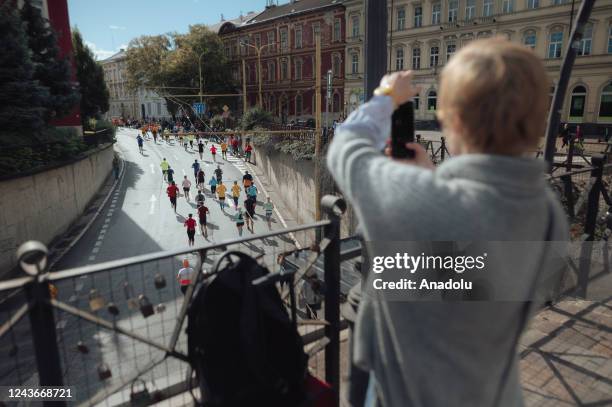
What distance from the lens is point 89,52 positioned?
132 ft

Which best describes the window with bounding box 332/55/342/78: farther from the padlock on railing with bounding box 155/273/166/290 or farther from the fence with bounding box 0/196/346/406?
the padlock on railing with bounding box 155/273/166/290

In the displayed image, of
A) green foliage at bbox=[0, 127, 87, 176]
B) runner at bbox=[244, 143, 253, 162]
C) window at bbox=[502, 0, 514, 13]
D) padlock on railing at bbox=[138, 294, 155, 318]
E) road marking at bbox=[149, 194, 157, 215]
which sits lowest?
road marking at bbox=[149, 194, 157, 215]

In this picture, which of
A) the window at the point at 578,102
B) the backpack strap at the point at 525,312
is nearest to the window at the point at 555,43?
the window at the point at 578,102

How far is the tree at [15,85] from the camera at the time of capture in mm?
15133

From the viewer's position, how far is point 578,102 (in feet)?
107

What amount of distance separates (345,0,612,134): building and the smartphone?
29.0 m

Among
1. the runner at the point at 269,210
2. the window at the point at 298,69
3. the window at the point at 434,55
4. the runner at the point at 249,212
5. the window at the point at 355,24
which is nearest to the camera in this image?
the runner at the point at 249,212

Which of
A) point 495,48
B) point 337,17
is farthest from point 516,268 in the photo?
point 337,17

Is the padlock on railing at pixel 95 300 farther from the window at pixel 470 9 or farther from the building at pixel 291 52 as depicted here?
the building at pixel 291 52

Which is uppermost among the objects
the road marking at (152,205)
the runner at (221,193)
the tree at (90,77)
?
the tree at (90,77)

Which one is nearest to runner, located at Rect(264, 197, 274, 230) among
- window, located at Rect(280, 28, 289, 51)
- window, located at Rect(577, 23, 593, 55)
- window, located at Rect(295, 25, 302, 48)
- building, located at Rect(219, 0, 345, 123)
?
window, located at Rect(577, 23, 593, 55)

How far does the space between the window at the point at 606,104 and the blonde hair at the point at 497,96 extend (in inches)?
1456

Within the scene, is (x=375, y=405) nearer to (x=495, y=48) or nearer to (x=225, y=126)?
(x=495, y=48)

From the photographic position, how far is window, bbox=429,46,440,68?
39.9m
